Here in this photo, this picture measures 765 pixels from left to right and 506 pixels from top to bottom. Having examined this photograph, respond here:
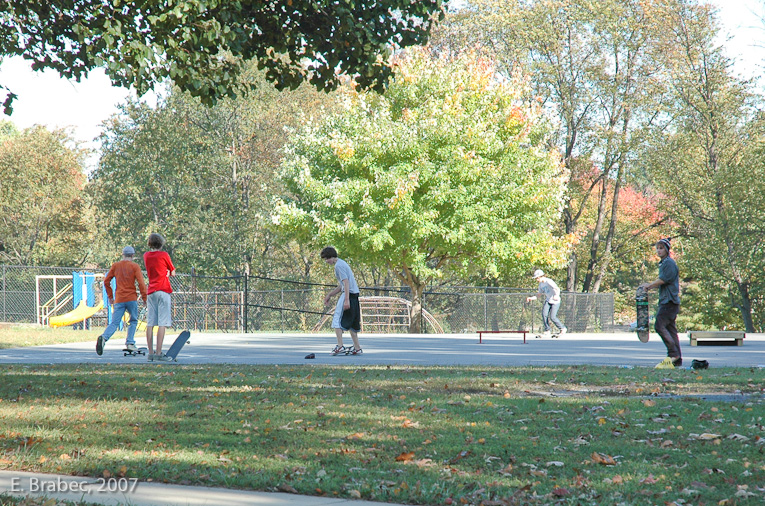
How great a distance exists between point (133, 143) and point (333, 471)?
38.9 m

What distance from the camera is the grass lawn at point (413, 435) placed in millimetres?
4828

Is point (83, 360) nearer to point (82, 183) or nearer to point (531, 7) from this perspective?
point (531, 7)

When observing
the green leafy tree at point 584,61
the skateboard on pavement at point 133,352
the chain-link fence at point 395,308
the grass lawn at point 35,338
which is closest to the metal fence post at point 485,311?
the chain-link fence at point 395,308

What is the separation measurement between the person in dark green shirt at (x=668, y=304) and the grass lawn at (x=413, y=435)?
168 cm

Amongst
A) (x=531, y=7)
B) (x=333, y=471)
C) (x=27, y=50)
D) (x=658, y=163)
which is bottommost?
(x=333, y=471)

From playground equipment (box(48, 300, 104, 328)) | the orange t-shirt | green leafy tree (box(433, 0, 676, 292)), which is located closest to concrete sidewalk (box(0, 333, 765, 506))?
the orange t-shirt

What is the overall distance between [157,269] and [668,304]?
7.95 m

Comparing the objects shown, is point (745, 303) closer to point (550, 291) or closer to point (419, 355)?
point (550, 291)

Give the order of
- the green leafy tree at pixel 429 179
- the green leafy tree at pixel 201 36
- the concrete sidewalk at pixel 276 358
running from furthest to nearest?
the green leafy tree at pixel 429 179
the green leafy tree at pixel 201 36
the concrete sidewalk at pixel 276 358

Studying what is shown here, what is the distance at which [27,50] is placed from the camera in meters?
10.4

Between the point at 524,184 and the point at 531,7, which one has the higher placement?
the point at 531,7

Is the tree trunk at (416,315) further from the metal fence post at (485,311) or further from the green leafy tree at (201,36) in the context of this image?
the green leafy tree at (201,36)

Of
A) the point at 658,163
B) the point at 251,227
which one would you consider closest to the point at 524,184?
the point at 658,163

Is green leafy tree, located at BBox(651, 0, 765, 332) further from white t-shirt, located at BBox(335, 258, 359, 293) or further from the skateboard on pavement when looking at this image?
the skateboard on pavement
